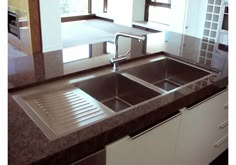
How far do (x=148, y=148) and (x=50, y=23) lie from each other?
3.07 metres

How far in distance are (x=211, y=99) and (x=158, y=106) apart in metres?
0.53

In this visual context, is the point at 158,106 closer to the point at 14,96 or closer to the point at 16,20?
the point at 14,96

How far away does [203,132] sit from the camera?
163 centimetres

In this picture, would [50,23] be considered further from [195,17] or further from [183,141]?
[183,141]

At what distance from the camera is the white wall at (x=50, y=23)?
369 centimetres

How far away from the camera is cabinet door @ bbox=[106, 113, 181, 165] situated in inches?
42.0

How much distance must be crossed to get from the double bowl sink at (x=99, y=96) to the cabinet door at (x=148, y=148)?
15 centimetres

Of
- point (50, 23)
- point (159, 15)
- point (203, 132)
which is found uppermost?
point (159, 15)

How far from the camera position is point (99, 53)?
1855 mm

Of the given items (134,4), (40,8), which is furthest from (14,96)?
(134,4)

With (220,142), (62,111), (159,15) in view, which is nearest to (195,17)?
(159,15)

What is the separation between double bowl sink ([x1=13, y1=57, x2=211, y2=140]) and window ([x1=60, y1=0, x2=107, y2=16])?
5.34 metres

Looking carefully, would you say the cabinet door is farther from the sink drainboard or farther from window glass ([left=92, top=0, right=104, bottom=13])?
window glass ([left=92, top=0, right=104, bottom=13])

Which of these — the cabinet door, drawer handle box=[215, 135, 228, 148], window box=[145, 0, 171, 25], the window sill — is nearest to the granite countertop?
the cabinet door
